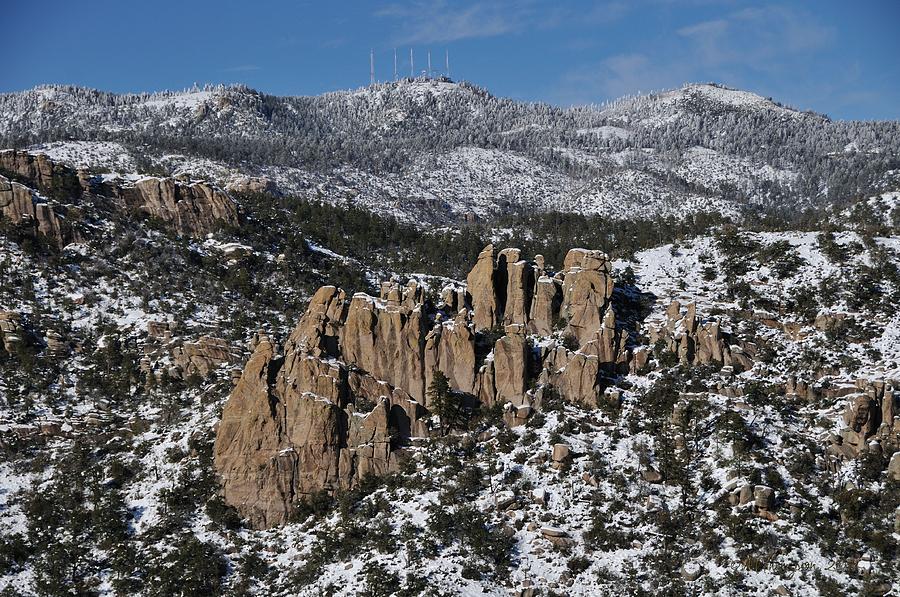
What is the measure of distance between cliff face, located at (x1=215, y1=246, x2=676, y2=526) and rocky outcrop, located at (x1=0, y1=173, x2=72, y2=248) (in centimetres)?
5494

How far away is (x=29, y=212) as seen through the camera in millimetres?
119500

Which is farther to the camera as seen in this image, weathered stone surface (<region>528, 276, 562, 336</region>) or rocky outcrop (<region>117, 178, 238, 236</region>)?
rocky outcrop (<region>117, 178, 238, 236</region>)

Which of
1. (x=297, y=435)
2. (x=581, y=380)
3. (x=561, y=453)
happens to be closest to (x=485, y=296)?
(x=581, y=380)

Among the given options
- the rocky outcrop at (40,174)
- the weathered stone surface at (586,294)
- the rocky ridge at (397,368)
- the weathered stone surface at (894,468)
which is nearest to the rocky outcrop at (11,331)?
the rocky outcrop at (40,174)

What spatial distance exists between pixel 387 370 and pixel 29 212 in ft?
230

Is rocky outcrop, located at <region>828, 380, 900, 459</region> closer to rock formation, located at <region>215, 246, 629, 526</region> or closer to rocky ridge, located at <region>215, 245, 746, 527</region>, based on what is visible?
rocky ridge, located at <region>215, 245, 746, 527</region>

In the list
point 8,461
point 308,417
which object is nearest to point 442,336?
point 308,417

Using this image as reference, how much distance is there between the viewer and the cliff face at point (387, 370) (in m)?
74.0

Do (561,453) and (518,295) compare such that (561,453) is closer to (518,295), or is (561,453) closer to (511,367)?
(511,367)

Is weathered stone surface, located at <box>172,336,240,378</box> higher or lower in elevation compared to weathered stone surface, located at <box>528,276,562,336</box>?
lower

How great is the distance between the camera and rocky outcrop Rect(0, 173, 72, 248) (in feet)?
389

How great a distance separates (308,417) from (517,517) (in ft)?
70.1

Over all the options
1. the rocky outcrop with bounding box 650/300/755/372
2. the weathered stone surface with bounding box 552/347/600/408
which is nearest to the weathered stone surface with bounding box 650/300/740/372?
the rocky outcrop with bounding box 650/300/755/372

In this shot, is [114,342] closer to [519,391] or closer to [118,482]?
[118,482]
